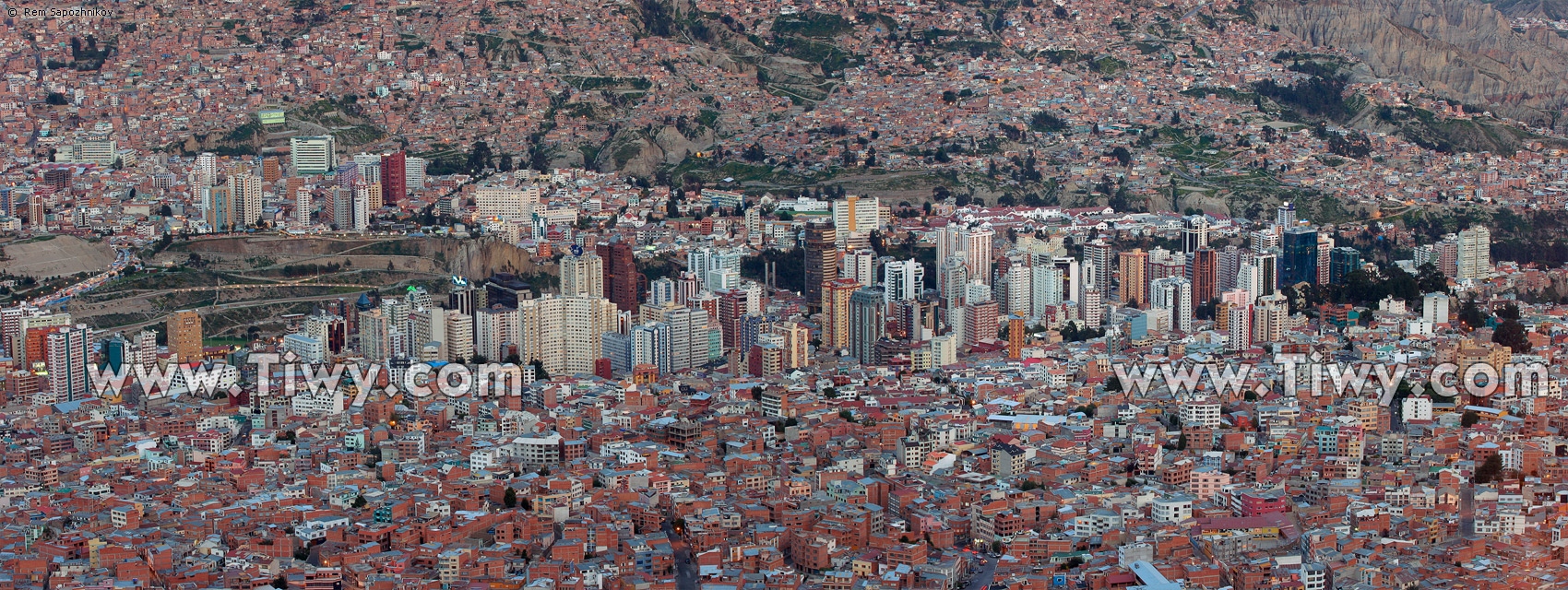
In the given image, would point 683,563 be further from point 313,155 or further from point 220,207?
point 313,155

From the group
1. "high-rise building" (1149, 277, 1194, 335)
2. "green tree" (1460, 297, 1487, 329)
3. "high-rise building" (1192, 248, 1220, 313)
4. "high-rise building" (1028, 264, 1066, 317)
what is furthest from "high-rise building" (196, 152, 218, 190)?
"green tree" (1460, 297, 1487, 329)

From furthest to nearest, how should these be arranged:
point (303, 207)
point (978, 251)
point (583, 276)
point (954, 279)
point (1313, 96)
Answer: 1. point (1313, 96)
2. point (303, 207)
3. point (978, 251)
4. point (954, 279)
5. point (583, 276)

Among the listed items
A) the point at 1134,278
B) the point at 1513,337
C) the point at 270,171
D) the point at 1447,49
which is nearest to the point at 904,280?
the point at 1134,278

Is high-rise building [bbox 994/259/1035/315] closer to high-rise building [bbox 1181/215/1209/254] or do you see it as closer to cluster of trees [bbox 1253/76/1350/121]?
high-rise building [bbox 1181/215/1209/254]

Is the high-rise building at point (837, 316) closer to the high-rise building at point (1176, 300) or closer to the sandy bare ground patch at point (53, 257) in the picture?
the high-rise building at point (1176, 300)

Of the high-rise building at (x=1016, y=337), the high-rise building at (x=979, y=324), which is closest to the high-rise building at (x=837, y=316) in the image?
the high-rise building at (x=979, y=324)
